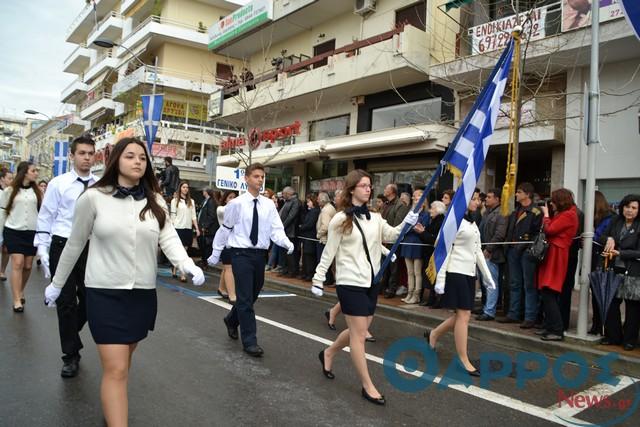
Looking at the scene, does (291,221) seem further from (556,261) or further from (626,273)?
(626,273)

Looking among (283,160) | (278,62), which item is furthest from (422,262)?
(278,62)

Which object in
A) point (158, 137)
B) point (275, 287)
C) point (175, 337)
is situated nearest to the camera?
point (175, 337)

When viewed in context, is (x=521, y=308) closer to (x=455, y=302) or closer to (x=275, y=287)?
(x=455, y=302)

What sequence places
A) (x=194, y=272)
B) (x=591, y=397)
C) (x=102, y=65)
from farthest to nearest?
(x=102, y=65), (x=591, y=397), (x=194, y=272)

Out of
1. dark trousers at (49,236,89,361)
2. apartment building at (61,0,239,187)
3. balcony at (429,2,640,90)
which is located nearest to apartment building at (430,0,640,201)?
balcony at (429,2,640,90)

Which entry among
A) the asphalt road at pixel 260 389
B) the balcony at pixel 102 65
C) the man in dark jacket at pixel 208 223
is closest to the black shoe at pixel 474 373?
the asphalt road at pixel 260 389

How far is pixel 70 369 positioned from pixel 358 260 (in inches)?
107

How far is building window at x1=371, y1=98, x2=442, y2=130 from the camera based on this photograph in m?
16.0

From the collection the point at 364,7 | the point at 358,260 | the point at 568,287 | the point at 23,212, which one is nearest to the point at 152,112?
the point at 364,7

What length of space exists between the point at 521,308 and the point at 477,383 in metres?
2.98

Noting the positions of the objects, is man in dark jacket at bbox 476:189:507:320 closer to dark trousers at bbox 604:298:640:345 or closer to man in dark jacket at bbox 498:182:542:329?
man in dark jacket at bbox 498:182:542:329

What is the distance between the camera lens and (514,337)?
21.4 ft

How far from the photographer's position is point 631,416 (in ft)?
13.8

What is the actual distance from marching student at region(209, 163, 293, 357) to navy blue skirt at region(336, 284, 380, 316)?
1531 mm
